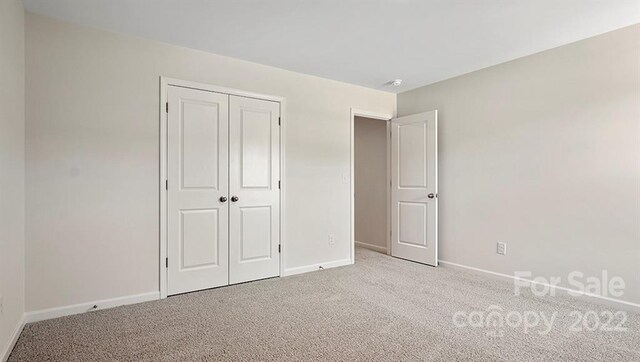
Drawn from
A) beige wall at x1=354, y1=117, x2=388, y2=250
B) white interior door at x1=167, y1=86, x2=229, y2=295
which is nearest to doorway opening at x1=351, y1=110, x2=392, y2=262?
beige wall at x1=354, y1=117, x2=388, y2=250

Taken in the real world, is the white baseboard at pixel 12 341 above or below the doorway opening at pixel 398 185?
below

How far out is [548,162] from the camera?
3320mm

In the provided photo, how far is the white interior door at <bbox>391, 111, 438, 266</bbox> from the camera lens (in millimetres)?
4258

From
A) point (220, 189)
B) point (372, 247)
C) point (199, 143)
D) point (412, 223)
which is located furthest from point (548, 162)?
point (199, 143)

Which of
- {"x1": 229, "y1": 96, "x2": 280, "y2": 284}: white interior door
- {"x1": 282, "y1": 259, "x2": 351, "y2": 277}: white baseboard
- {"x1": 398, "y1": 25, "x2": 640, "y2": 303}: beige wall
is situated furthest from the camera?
{"x1": 282, "y1": 259, "x2": 351, "y2": 277}: white baseboard

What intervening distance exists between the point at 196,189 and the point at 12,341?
1661mm

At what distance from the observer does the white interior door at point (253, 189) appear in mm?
3537

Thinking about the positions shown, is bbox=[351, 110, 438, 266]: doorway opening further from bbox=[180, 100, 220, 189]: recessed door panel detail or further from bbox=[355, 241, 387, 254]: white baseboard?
bbox=[180, 100, 220, 189]: recessed door panel detail

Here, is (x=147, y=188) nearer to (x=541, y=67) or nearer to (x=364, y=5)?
(x=364, y=5)

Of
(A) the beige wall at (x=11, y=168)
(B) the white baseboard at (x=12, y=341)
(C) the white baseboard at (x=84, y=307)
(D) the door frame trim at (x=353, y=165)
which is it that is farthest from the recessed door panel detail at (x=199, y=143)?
(D) the door frame trim at (x=353, y=165)

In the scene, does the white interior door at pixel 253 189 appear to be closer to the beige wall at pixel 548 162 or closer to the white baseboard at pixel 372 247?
the white baseboard at pixel 372 247

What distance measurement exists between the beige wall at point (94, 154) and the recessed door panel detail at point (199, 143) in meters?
0.25

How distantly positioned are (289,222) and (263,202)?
1.35ft

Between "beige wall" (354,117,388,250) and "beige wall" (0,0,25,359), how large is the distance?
4.18 metres
